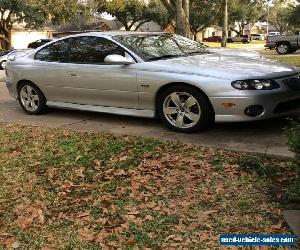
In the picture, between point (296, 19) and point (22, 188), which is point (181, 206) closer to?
point (22, 188)

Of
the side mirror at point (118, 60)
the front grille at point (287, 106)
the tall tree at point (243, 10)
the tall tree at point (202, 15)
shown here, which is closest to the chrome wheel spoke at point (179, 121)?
the side mirror at point (118, 60)

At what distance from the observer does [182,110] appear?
629 cm

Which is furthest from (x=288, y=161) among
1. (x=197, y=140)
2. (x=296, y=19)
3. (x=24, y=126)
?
(x=296, y=19)

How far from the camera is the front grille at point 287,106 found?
19.8ft

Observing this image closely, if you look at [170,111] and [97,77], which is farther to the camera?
[97,77]

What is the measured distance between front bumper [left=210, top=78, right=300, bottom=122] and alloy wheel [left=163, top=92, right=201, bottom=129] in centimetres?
31

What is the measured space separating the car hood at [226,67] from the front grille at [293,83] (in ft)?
0.28

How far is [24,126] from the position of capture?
7.29 meters

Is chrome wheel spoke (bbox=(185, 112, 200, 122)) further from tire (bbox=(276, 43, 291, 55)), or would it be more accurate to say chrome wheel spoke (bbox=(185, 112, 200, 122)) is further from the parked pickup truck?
tire (bbox=(276, 43, 291, 55))

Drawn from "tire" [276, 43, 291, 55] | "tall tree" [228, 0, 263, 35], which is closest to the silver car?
"tire" [276, 43, 291, 55]

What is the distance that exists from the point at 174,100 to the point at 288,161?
1.85 m

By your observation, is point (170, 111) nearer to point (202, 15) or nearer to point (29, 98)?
point (29, 98)

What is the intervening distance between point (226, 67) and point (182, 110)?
792 mm

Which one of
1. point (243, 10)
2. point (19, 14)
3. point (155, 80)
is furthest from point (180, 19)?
point (243, 10)
